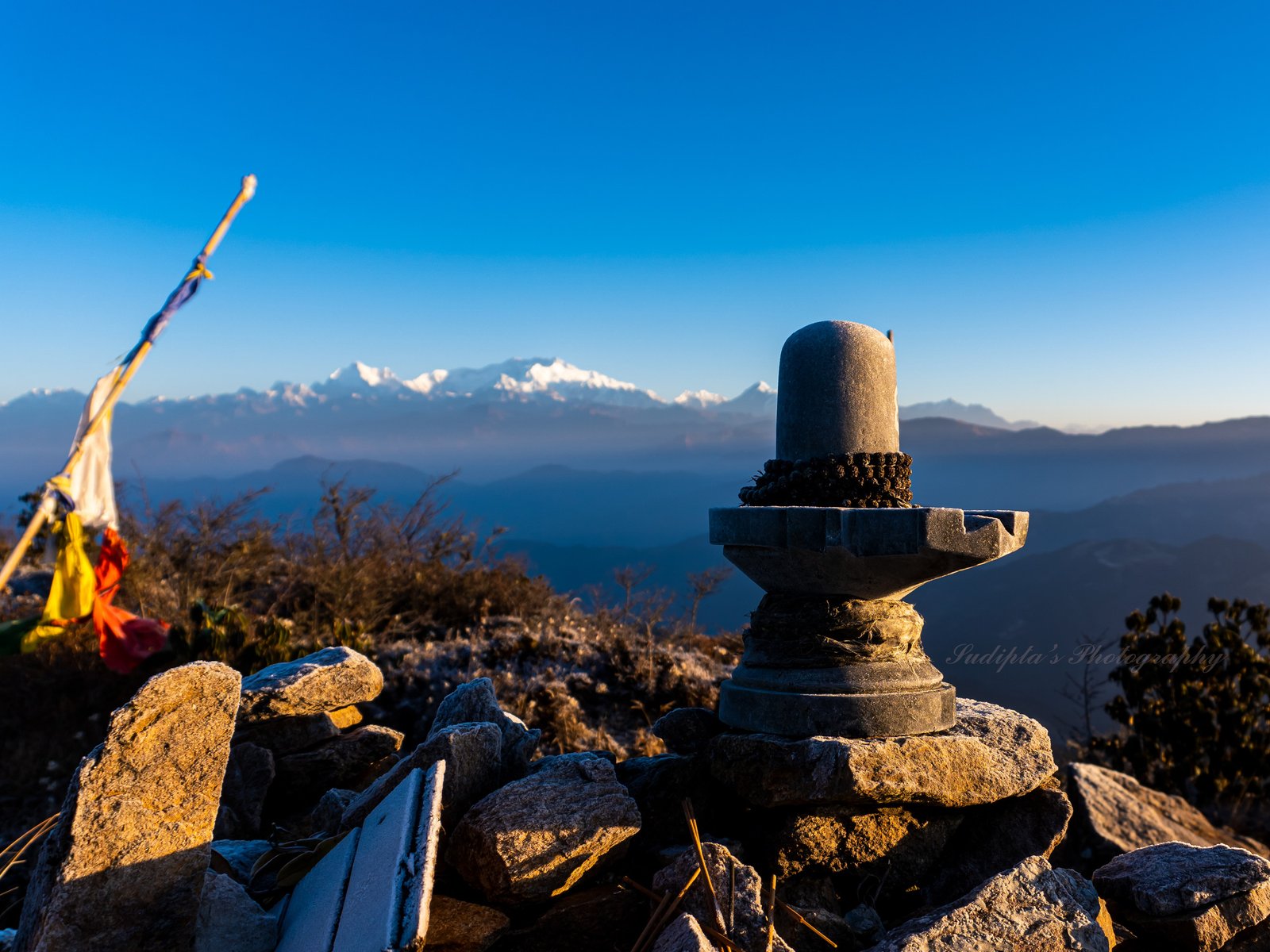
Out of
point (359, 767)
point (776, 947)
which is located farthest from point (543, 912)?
point (359, 767)

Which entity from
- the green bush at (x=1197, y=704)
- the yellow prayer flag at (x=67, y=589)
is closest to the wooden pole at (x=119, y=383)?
the yellow prayer flag at (x=67, y=589)

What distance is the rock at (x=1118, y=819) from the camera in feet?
17.0

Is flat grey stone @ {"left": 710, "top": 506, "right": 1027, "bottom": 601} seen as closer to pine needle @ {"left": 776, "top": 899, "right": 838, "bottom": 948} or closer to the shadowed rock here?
pine needle @ {"left": 776, "top": 899, "right": 838, "bottom": 948}

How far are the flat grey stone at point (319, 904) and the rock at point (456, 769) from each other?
0.79ft

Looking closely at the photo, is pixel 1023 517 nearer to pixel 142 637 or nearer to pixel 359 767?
pixel 359 767

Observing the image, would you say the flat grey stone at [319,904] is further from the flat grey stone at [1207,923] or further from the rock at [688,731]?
the flat grey stone at [1207,923]

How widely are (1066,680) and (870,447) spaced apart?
7758 millimetres

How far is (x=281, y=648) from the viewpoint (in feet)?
25.2

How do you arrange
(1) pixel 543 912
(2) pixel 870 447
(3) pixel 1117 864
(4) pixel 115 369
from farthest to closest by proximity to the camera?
(4) pixel 115 369 → (2) pixel 870 447 → (3) pixel 1117 864 → (1) pixel 543 912

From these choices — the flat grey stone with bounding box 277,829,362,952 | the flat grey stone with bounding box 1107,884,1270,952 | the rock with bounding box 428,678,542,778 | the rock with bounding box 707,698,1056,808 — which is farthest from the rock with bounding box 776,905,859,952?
the flat grey stone with bounding box 277,829,362,952

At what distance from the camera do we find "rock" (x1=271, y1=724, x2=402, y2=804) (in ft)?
18.5

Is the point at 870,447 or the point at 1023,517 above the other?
the point at 870,447

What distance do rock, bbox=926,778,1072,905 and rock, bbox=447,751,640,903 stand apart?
1721 millimetres

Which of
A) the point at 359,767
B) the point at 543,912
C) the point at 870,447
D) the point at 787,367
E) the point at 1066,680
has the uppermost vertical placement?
the point at 787,367
